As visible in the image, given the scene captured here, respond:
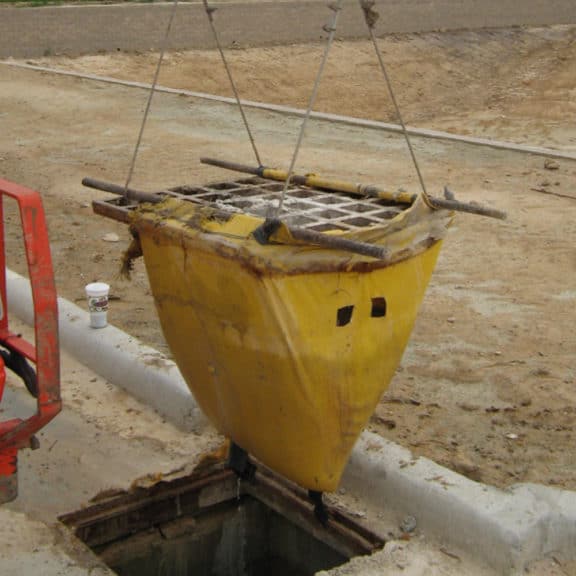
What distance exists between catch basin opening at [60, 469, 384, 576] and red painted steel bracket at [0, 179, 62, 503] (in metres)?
0.70

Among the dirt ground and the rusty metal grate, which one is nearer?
the rusty metal grate

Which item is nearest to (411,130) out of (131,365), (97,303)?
(97,303)

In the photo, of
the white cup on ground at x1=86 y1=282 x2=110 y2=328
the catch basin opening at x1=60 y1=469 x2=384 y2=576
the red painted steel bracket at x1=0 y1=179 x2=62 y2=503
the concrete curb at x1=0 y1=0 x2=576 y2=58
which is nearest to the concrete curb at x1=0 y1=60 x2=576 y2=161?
the concrete curb at x1=0 y1=0 x2=576 y2=58

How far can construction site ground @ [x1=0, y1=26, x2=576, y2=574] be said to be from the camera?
16.5 ft

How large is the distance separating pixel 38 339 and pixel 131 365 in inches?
70.7

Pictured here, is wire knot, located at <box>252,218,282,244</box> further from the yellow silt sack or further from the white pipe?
→ the white pipe

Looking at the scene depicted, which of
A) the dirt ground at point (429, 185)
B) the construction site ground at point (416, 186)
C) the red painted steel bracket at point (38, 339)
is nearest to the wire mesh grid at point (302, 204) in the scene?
the red painted steel bracket at point (38, 339)

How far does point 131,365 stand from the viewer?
17.0ft

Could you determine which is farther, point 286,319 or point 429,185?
point 429,185

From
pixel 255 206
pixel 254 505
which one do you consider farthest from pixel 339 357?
pixel 254 505

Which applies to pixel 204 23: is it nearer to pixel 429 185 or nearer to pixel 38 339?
pixel 429 185

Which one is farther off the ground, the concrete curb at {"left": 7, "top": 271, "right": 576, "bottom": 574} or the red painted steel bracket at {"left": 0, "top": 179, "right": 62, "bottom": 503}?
the red painted steel bracket at {"left": 0, "top": 179, "right": 62, "bottom": 503}

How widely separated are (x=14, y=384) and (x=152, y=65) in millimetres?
15548

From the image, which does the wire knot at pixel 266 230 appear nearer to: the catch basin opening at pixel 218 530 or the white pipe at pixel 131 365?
the catch basin opening at pixel 218 530
